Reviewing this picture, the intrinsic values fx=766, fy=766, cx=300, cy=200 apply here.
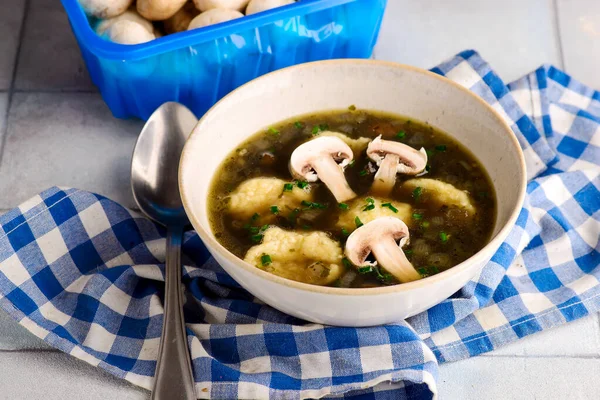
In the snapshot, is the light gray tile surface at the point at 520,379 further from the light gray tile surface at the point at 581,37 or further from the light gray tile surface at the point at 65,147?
the light gray tile surface at the point at 581,37

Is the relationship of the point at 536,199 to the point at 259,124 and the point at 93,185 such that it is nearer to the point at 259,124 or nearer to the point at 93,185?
the point at 259,124

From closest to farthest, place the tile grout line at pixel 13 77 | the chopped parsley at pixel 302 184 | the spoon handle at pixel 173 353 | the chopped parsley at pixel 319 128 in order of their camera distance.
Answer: the spoon handle at pixel 173 353 < the chopped parsley at pixel 302 184 < the chopped parsley at pixel 319 128 < the tile grout line at pixel 13 77

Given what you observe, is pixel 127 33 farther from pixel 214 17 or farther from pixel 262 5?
pixel 262 5

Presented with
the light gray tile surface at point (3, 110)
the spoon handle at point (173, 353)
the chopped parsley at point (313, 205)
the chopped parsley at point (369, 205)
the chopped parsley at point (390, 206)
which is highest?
the chopped parsley at point (390, 206)

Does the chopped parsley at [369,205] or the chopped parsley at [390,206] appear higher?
the chopped parsley at [390,206]

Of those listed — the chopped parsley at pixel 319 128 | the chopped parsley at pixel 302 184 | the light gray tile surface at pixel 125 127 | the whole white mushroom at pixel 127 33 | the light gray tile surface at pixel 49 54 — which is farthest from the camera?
the light gray tile surface at pixel 49 54

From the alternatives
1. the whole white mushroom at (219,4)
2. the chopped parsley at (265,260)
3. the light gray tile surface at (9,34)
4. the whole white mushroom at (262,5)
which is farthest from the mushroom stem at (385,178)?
the light gray tile surface at (9,34)

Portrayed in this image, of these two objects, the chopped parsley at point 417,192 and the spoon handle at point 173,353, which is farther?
the chopped parsley at point 417,192
